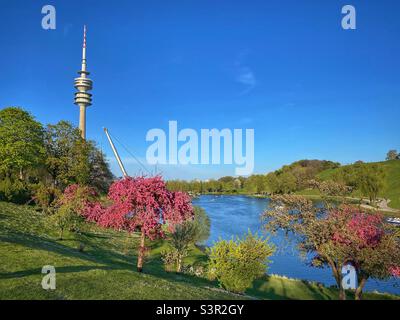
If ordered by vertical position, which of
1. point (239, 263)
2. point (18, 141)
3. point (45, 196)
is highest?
point (18, 141)

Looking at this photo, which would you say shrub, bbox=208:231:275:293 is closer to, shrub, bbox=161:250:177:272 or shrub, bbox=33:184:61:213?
shrub, bbox=161:250:177:272

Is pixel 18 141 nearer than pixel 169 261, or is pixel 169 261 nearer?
pixel 169 261

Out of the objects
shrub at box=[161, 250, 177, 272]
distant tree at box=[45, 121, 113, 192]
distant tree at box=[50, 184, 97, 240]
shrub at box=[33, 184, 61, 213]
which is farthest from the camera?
distant tree at box=[45, 121, 113, 192]

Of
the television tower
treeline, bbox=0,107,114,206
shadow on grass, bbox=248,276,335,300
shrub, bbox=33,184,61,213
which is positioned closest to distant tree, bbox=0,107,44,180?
treeline, bbox=0,107,114,206

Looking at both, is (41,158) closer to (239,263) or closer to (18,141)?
(18,141)

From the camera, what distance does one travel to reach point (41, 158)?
69625 mm

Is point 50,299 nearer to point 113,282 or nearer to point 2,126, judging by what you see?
point 113,282

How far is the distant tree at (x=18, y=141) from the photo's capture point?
64.0 metres

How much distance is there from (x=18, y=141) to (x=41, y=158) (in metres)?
5.84

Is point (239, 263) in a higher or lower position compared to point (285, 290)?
higher

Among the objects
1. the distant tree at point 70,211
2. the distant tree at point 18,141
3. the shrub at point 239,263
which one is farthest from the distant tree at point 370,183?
the distant tree at point 70,211

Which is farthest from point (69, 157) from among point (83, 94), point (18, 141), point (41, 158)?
point (83, 94)

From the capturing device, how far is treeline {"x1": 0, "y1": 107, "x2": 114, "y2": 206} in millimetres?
63375

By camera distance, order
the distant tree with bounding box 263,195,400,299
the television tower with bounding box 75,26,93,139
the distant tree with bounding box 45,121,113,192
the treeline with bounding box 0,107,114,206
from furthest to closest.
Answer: the television tower with bounding box 75,26,93,139 → the distant tree with bounding box 45,121,113,192 → the treeline with bounding box 0,107,114,206 → the distant tree with bounding box 263,195,400,299
